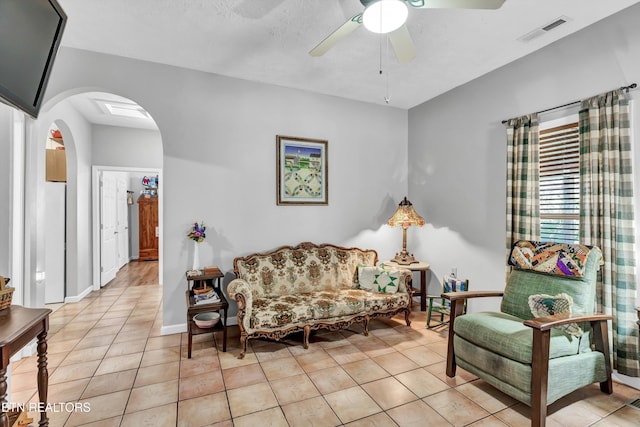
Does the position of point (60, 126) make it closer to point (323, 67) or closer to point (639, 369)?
point (323, 67)

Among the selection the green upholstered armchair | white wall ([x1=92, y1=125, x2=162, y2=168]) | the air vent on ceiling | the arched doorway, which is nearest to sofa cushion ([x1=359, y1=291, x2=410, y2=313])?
the green upholstered armchair

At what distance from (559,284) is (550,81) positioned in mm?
1840

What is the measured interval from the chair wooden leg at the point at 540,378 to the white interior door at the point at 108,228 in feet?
19.4

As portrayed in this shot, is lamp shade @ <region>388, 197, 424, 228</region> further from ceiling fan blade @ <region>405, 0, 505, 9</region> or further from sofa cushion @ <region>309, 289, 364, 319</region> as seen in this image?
ceiling fan blade @ <region>405, 0, 505, 9</region>

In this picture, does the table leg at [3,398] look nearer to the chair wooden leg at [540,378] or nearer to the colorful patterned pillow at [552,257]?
the chair wooden leg at [540,378]

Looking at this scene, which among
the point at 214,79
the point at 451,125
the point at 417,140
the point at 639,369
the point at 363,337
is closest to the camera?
the point at 639,369

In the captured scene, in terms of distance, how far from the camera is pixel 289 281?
3.51 metres

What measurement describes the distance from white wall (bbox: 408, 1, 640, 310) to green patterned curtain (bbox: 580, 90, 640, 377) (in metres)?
0.10

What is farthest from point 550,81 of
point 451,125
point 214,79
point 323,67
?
point 214,79

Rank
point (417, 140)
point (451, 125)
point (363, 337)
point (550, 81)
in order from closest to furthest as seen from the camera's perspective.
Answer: point (550, 81) → point (363, 337) → point (451, 125) → point (417, 140)

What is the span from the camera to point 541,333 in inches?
71.7

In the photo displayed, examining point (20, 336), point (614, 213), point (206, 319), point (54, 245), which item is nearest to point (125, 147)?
point (54, 245)

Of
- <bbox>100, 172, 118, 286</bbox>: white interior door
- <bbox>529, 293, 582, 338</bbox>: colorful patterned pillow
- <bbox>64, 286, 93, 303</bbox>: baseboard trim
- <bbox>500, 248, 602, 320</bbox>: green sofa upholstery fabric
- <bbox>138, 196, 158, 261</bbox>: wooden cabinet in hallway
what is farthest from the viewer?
<bbox>138, 196, 158, 261</bbox>: wooden cabinet in hallway

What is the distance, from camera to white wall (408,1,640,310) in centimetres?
244
